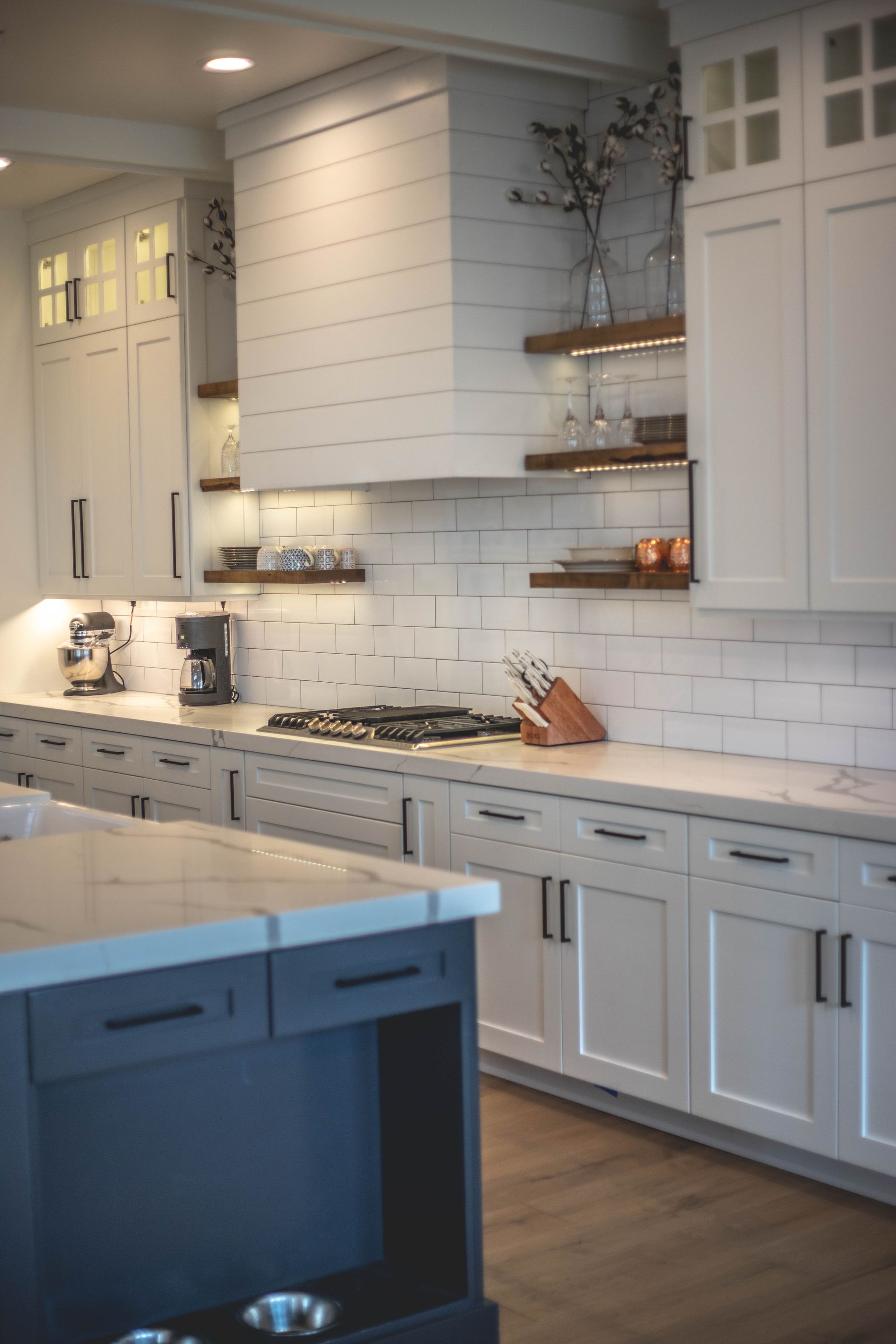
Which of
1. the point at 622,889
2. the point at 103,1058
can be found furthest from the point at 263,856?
the point at 622,889

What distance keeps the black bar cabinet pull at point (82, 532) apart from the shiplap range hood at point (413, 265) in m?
1.81

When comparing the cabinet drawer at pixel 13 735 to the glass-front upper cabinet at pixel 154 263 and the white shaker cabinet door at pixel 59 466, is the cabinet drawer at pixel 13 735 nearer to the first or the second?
the white shaker cabinet door at pixel 59 466

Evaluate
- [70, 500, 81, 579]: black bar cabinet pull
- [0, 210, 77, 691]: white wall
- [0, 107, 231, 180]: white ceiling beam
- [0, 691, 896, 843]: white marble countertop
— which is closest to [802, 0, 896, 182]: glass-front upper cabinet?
[0, 691, 896, 843]: white marble countertop

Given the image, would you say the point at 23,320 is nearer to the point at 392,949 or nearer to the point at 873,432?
the point at 873,432

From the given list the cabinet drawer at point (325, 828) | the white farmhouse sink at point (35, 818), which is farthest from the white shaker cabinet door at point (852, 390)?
the white farmhouse sink at point (35, 818)

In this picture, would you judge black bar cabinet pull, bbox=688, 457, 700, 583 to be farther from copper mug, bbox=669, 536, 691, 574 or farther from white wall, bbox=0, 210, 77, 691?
white wall, bbox=0, 210, 77, 691

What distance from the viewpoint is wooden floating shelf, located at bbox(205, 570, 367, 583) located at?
5141 mm

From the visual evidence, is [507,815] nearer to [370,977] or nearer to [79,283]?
[370,977]

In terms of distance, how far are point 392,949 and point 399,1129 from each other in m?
0.39

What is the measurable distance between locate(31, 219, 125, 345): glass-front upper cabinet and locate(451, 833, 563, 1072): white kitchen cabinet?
316 cm

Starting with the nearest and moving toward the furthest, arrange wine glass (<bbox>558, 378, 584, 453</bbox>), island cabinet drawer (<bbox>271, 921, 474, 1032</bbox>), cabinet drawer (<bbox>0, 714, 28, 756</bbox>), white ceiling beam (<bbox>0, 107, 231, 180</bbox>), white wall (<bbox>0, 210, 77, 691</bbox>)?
island cabinet drawer (<bbox>271, 921, 474, 1032</bbox>), wine glass (<bbox>558, 378, 584, 453</bbox>), white ceiling beam (<bbox>0, 107, 231, 180</bbox>), cabinet drawer (<bbox>0, 714, 28, 756</bbox>), white wall (<bbox>0, 210, 77, 691</bbox>)

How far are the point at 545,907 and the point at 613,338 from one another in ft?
5.22

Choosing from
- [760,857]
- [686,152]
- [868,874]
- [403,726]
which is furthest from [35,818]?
[686,152]

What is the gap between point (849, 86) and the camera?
10.8 ft
